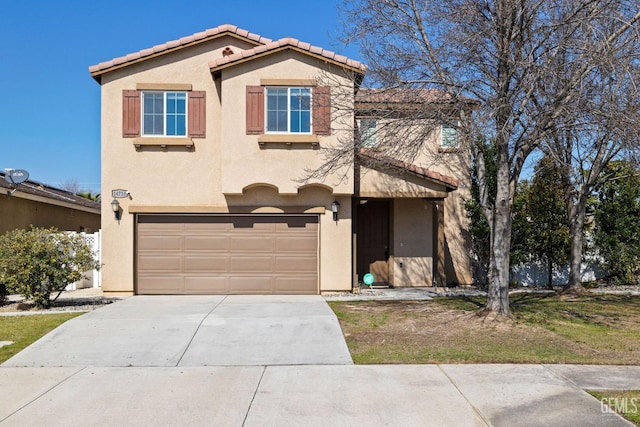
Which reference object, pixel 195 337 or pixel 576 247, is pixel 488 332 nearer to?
pixel 195 337

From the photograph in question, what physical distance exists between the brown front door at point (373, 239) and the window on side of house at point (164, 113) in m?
5.76

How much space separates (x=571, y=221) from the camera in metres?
14.2

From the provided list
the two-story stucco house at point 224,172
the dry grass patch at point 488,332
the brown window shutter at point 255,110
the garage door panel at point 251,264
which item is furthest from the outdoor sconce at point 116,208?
the dry grass patch at point 488,332

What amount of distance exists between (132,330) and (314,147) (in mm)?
6340

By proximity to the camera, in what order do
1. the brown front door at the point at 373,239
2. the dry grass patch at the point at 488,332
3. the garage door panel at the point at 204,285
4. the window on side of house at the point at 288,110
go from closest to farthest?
1. the dry grass patch at the point at 488,332
2. the window on side of house at the point at 288,110
3. the garage door panel at the point at 204,285
4. the brown front door at the point at 373,239

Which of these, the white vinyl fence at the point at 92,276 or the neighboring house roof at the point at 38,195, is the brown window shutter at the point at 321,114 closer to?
the white vinyl fence at the point at 92,276

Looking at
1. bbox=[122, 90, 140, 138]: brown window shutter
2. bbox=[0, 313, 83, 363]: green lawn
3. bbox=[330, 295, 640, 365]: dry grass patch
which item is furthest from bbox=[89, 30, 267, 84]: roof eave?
bbox=[330, 295, 640, 365]: dry grass patch

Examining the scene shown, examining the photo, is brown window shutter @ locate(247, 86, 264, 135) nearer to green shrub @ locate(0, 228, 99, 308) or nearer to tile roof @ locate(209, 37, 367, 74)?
tile roof @ locate(209, 37, 367, 74)

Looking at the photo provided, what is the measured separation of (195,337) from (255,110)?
644 centimetres

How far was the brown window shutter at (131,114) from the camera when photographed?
1378 centimetres

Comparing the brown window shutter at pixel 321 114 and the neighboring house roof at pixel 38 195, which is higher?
the brown window shutter at pixel 321 114

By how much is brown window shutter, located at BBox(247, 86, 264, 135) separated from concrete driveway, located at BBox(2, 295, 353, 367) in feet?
14.4

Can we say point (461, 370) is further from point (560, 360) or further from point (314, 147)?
point (314, 147)

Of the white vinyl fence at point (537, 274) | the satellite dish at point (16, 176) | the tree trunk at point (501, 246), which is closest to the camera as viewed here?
the tree trunk at point (501, 246)
